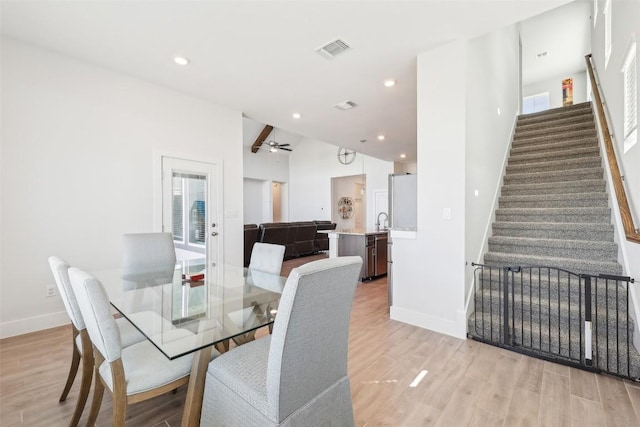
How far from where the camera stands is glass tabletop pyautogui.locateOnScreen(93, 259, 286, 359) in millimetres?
1363

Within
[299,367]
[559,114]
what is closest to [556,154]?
[559,114]

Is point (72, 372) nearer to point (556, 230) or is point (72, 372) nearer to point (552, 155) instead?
point (556, 230)

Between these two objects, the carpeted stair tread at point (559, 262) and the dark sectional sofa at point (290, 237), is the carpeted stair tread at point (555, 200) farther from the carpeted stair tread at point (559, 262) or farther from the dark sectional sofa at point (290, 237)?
the dark sectional sofa at point (290, 237)

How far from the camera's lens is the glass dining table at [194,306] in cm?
134

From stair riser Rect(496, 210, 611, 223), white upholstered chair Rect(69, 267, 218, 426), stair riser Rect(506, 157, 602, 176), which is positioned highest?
stair riser Rect(506, 157, 602, 176)

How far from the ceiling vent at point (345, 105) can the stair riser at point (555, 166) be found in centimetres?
263

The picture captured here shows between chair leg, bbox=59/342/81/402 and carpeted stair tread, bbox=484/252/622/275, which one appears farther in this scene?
carpeted stair tread, bbox=484/252/622/275

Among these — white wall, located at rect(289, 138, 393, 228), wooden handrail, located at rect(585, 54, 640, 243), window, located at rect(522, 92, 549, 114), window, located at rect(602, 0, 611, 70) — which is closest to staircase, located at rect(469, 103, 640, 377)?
wooden handrail, located at rect(585, 54, 640, 243)

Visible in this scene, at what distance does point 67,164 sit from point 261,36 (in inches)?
97.7

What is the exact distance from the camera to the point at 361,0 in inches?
89.9

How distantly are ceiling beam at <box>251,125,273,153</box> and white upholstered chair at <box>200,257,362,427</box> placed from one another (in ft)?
31.2

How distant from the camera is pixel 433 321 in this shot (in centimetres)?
290

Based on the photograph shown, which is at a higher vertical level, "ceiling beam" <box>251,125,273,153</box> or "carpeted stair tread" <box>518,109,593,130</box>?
"ceiling beam" <box>251,125,273,153</box>

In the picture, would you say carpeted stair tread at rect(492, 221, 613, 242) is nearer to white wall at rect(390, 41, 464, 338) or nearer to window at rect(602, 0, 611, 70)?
white wall at rect(390, 41, 464, 338)
